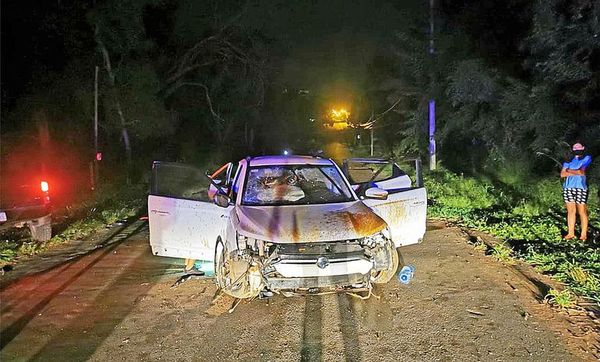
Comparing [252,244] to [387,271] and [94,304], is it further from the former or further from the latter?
[94,304]

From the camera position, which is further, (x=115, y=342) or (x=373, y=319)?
(x=373, y=319)

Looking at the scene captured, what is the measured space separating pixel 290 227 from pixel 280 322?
0.99 meters

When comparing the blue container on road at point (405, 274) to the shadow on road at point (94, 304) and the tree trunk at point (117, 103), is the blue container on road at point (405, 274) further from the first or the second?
the tree trunk at point (117, 103)

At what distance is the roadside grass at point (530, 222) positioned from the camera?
724 cm

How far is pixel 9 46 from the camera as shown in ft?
53.9

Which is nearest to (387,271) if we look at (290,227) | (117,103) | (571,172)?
(290,227)

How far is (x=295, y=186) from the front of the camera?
7691 millimetres

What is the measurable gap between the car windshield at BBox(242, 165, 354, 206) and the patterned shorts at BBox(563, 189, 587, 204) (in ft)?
13.6

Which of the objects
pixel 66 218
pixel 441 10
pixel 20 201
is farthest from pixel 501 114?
pixel 20 201

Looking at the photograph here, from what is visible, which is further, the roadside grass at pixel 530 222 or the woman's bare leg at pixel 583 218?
the woman's bare leg at pixel 583 218

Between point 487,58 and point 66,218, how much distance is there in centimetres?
1377

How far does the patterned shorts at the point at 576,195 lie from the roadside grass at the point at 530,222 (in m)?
0.69

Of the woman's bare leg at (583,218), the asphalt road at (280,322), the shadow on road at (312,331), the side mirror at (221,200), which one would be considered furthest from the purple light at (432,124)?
the shadow on road at (312,331)

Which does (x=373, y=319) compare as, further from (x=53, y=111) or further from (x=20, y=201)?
(x=53, y=111)
